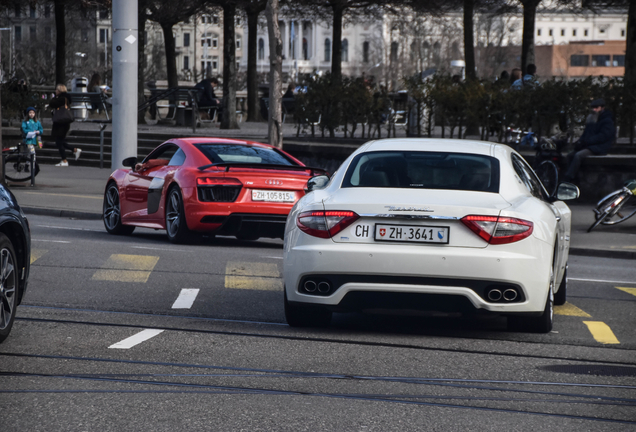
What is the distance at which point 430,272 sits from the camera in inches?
269

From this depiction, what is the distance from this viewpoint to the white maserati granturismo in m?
6.84

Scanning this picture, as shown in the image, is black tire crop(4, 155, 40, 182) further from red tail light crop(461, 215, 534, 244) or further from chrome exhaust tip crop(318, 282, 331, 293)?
red tail light crop(461, 215, 534, 244)

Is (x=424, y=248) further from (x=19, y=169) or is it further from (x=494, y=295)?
(x=19, y=169)

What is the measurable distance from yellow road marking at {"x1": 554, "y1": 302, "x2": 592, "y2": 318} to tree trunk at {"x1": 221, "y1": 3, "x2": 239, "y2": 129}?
80.4 feet

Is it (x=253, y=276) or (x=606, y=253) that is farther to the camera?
(x=606, y=253)

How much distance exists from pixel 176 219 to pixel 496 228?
23.2 feet

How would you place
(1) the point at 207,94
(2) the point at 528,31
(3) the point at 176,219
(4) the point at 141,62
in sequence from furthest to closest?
(4) the point at 141,62, (1) the point at 207,94, (2) the point at 528,31, (3) the point at 176,219

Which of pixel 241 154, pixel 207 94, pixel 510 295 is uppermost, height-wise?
pixel 207 94

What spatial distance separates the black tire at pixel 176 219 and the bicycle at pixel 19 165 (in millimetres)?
10454

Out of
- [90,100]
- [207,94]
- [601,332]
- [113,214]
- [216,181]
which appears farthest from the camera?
[90,100]

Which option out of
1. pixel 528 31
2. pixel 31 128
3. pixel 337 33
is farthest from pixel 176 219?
pixel 337 33

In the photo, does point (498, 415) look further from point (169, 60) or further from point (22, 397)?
point (169, 60)

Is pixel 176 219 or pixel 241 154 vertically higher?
pixel 241 154

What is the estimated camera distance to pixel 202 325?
25.1ft
